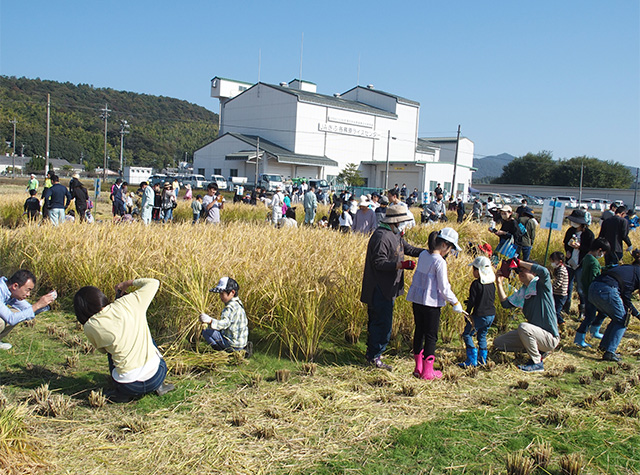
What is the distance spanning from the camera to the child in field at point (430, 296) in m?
4.68

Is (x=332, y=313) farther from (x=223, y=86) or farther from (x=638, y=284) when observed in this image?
(x=223, y=86)

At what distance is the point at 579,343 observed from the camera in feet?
20.5

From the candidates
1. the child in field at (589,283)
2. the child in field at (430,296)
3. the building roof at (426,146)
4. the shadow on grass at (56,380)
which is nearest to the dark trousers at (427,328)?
the child in field at (430,296)

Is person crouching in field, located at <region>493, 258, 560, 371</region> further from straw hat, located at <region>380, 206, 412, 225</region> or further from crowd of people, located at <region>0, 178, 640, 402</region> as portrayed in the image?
straw hat, located at <region>380, 206, 412, 225</region>

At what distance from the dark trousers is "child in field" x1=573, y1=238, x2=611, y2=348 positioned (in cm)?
259

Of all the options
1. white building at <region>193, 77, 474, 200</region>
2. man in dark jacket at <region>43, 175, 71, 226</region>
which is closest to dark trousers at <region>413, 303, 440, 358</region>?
man in dark jacket at <region>43, 175, 71, 226</region>

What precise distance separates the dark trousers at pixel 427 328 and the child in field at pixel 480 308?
56 cm

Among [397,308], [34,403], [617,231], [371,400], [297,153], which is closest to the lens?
[34,403]

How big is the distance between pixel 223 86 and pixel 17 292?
5587 centimetres

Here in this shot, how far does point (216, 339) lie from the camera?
4.90m

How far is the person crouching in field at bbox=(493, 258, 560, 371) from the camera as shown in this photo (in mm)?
5281

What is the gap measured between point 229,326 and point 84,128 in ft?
352

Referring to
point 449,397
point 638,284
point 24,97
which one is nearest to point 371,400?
point 449,397

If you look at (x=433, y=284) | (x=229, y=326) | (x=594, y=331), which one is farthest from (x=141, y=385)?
(x=594, y=331)
